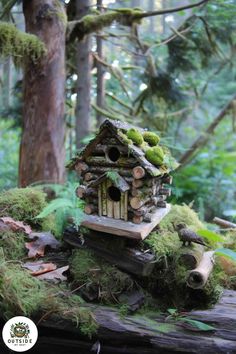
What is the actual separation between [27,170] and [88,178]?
2.04 meters

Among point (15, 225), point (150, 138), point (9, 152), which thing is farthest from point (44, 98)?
point (9, 152)

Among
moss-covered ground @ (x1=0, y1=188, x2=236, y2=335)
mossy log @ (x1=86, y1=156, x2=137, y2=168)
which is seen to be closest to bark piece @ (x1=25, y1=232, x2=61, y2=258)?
moss-covered ground @ (x1=0, y1=188, x2=236, y2=335)

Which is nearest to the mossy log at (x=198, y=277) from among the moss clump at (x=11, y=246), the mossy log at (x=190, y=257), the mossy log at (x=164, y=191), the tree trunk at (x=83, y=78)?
the mossy log at (x=190, y=257)

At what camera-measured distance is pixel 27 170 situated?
5.17 meters

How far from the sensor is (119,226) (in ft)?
10.3

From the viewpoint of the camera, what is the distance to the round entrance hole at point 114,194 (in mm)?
3357

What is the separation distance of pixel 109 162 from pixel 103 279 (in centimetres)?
101

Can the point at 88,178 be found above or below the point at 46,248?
above

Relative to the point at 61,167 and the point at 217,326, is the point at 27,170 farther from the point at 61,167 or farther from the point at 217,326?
the point at 217,326

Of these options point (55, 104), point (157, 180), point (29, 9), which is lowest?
point (157, 180)

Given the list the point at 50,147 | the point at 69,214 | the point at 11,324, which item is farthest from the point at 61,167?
the point at 11,324

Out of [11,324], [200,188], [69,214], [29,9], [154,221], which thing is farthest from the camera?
[200,188]

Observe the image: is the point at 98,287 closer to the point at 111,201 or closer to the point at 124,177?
the point at 111,201

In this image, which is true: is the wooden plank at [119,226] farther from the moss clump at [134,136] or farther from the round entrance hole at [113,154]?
the moss clump at [134,136]
